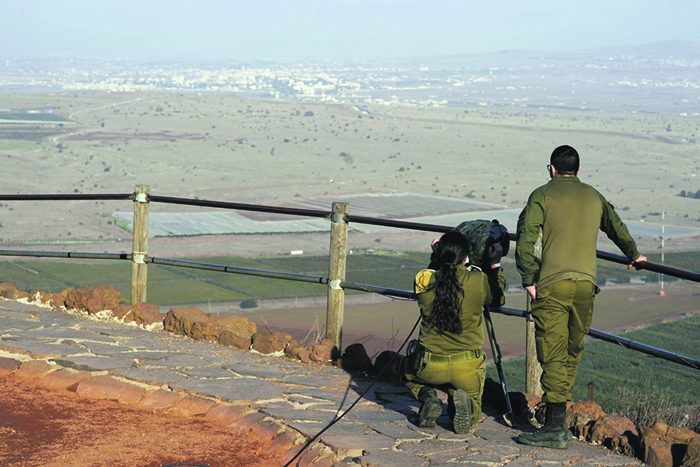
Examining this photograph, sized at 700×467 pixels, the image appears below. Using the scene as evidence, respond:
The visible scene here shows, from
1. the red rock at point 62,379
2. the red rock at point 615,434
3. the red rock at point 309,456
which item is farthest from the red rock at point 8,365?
the red rock at point 615,434

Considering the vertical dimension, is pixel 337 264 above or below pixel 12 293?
above

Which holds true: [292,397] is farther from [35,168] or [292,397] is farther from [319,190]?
[35,168]

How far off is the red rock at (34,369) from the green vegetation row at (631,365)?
34.7 metres

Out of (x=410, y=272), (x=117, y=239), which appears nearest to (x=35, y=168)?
(x=117, y=239)

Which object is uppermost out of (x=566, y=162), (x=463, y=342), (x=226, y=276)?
(x=566, y=162)

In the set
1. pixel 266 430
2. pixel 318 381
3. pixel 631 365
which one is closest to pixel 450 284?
pixel 266 430

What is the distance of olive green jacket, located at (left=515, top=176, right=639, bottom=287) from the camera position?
412cm

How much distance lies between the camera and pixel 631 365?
177 feet

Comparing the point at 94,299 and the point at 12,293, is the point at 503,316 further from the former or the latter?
the point at 94,299

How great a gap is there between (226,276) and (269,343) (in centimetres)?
7957

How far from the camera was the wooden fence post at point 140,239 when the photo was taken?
7.04 m

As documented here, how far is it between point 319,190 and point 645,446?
153330mm

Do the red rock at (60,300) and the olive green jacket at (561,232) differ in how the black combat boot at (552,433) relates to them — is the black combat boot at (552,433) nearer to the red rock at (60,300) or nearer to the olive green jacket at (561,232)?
the olive green jacket at (561,232)

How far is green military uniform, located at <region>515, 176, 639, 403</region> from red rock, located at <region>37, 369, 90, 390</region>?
3005 mm
